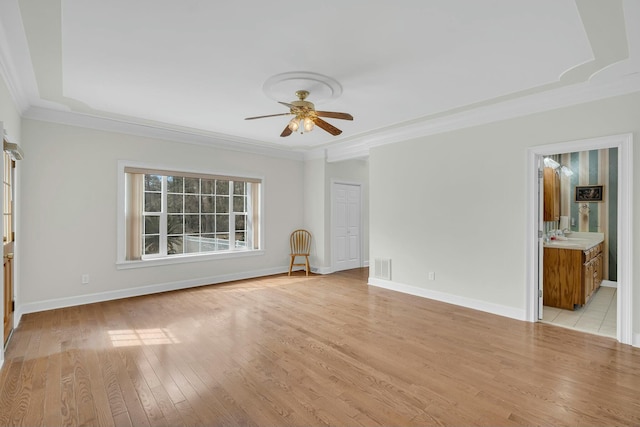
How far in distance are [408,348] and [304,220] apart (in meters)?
4.41

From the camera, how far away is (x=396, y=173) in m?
5.25

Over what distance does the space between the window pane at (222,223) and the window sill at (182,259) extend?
455 mm

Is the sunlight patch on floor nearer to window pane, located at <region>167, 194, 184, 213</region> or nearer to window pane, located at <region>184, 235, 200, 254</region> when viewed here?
window pane, located at <region>184, 235, 200, 254</region>

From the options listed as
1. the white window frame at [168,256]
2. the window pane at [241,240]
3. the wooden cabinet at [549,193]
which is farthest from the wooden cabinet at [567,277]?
the window pane at [241,240]

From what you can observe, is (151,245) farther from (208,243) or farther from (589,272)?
(589,272)

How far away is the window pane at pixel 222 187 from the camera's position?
19.6 feet

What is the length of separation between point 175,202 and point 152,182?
474mm

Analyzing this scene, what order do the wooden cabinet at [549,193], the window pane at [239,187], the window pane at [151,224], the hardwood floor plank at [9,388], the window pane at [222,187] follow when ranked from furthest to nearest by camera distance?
the window pane at [239,187]
the window pane at [222,187]
the window pane at [151,224]
the wooden cabinet at [549,193]
the hardwood floor plank at [9,388]

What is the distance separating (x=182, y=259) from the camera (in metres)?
5.40

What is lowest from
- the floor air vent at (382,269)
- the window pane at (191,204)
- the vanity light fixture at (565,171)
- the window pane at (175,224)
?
the floor air vent at (382,269)

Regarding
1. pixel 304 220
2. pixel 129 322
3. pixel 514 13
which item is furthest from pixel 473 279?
pixel 129 322

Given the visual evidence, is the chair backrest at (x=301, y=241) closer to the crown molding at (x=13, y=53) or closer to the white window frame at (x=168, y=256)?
the white window frame at (x=168, y=256)

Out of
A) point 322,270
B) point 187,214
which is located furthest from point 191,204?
point 322,270

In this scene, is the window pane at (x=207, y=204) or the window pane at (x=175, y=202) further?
the window pane at (x=207, y=204)
